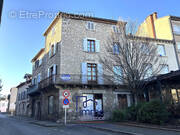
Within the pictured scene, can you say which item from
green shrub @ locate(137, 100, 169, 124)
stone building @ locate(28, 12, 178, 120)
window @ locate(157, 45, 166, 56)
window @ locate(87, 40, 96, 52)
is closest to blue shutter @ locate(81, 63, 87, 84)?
stone building @ locate(28, 12, 178, 120)

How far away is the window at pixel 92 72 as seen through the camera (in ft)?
53.7

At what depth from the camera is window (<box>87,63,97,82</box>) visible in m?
16.4

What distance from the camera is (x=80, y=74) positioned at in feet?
52.1

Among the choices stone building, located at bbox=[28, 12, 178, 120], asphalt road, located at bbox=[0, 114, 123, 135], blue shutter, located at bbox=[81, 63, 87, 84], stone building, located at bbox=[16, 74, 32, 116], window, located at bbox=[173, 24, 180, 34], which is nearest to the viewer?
asphalt road, located at bbox=[0, 114, 123, 135]

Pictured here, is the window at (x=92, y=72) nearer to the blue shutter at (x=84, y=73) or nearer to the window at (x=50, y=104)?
the blue shutter at (x=84, y=73)

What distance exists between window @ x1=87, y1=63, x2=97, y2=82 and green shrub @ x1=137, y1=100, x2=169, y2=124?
278 inches

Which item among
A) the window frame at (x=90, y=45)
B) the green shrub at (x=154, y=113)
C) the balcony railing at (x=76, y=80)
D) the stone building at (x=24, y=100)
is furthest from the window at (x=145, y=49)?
the stone building at (x=24, y=100)

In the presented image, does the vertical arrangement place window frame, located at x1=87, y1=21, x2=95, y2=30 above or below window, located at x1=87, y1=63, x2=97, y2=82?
above

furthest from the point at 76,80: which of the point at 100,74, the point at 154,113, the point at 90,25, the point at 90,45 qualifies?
the point at 154,113

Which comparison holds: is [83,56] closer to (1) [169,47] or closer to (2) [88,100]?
(2) [88,100]

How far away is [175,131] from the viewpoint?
7340 millimetres

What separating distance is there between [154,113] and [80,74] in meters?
8.38

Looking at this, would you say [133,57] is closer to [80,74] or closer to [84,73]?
[84,73]

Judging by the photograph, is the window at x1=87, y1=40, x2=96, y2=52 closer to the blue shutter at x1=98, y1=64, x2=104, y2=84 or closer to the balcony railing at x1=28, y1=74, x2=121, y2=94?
the blue shutter at x1=98, y1=64, x2=104, y2=84
